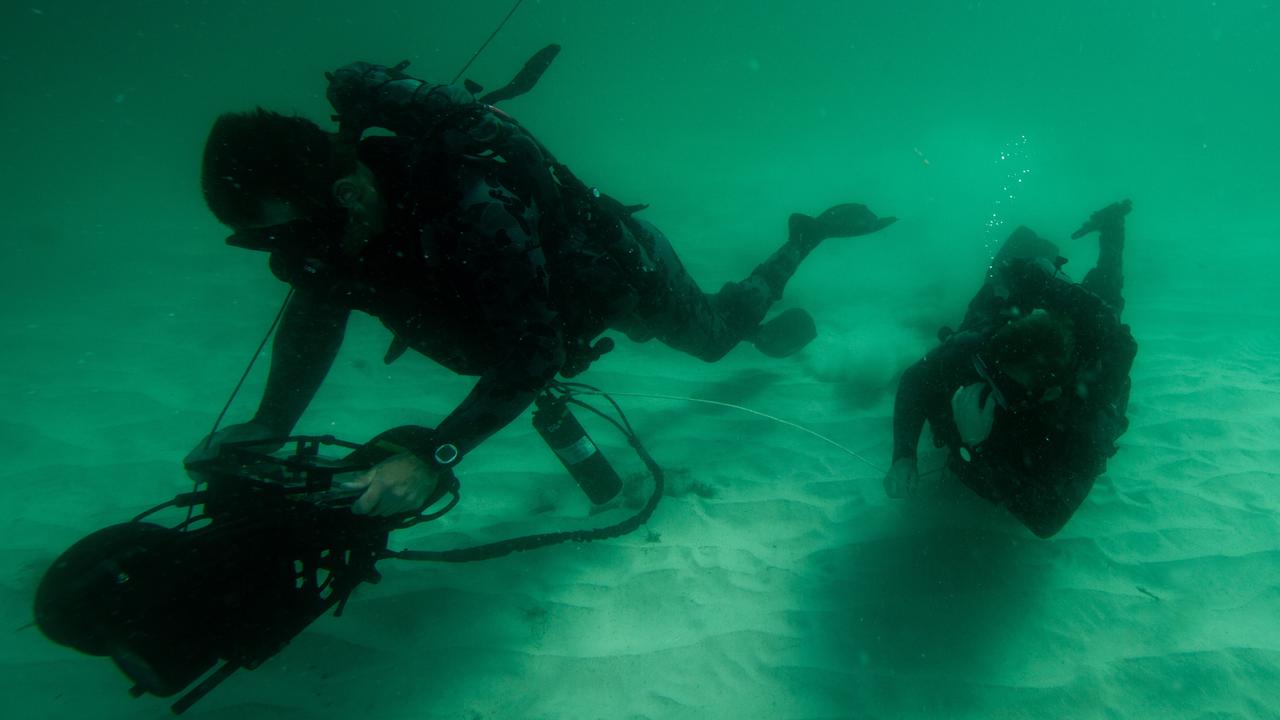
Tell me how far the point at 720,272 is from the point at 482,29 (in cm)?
5724

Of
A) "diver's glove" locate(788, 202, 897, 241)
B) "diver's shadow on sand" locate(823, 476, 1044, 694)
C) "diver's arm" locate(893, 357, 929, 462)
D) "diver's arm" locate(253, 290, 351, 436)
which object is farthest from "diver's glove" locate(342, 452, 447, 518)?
"diver's glove" locate(788, 202, 897, 241)

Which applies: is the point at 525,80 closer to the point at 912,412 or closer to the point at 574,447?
the point at 574,447

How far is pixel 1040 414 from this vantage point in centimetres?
268

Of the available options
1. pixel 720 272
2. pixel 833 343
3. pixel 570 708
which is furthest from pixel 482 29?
pixel 570 708

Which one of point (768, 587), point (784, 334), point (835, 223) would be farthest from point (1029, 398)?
point (835, 223)

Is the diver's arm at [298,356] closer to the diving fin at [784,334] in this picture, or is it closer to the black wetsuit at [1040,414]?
the black wetsuit at [1040,414]

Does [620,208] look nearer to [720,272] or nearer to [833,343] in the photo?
[833,343]

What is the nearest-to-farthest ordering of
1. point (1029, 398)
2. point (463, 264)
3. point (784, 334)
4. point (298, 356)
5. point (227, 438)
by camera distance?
1. point (463, 264)
2. point (227, 438)
3. point (1029, 398)
4. point (298, 356)
5. point (784, 334)

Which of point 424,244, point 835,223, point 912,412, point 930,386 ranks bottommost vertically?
point 912,412

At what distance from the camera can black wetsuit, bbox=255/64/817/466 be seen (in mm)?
2232

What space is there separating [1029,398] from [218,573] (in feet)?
10.4

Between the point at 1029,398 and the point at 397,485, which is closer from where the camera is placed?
the point at 397,485

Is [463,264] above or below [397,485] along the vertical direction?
above

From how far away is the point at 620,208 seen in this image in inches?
134
